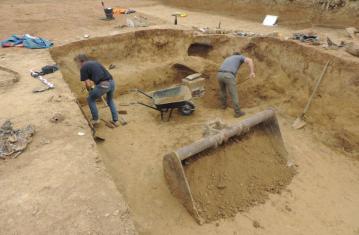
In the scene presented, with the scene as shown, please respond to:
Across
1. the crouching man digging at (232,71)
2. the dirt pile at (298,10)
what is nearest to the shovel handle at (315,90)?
the crouching man digging at (232,71)

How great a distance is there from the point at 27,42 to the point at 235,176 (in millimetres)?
7792

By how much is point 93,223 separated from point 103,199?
37 cm

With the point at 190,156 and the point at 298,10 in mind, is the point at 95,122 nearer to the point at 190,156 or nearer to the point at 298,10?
the point at 190,156

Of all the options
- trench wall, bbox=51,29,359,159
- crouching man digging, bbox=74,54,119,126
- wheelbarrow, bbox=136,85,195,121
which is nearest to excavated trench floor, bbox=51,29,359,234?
trench wall, bbox=51,29,359,159

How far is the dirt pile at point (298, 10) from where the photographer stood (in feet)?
29.1

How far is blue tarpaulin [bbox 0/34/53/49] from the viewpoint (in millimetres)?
8789

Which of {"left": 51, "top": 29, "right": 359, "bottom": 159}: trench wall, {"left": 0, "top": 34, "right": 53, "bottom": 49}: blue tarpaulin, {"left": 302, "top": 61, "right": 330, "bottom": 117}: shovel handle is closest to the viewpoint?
{"left": 51, "top": 29, "right": 359, "bottom": 159}: trench wall

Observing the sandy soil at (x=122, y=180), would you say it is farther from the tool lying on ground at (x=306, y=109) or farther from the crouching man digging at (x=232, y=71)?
the crouching man digging at (x=232, y=71)

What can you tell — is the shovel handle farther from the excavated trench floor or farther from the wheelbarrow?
the wheelbarrow

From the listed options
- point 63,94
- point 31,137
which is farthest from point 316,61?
point 31,137

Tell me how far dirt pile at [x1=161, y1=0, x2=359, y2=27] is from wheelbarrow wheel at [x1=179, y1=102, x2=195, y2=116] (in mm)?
5352

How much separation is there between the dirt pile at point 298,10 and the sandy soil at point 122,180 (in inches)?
52.0

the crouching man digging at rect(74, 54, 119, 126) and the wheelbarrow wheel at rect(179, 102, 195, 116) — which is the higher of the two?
the crouching man digging at rect(74, 54, 119, 126)

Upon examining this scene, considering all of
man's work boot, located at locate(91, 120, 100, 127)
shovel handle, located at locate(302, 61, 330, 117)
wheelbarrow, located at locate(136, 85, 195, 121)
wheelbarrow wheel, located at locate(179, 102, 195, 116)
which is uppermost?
shovel handle, located at locate(302, 61, 330, 117)
